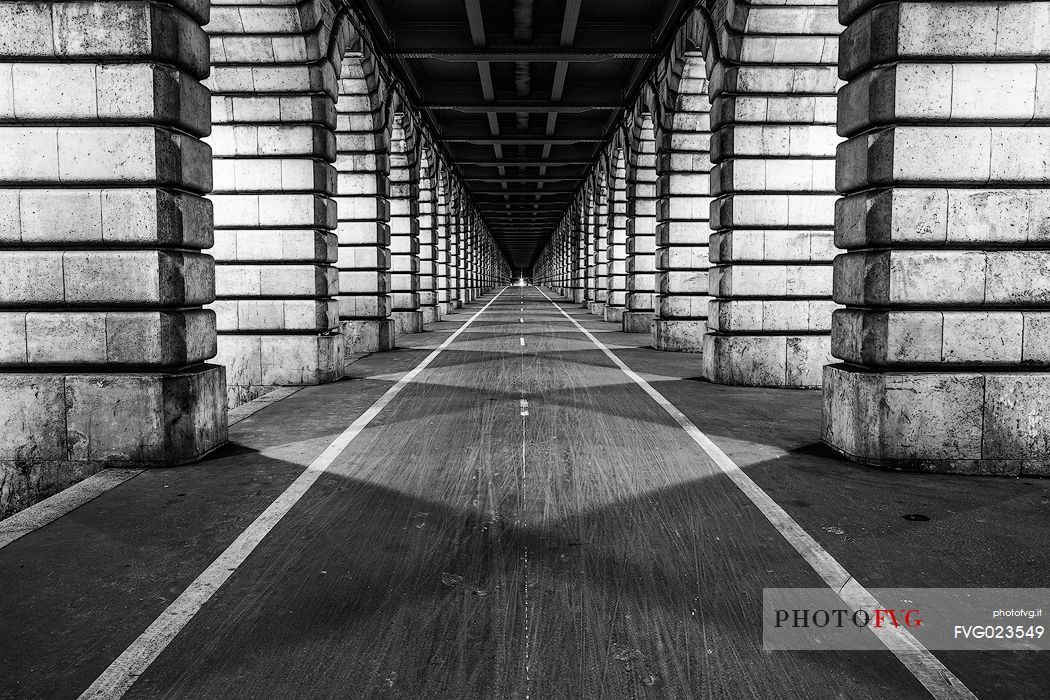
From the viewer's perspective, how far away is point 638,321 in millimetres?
21469

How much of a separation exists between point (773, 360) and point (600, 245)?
72.5ft

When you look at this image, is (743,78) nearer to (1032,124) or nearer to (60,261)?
(1032,124)

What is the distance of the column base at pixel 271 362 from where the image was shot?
10.7 metres

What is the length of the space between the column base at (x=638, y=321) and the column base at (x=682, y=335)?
5.36m

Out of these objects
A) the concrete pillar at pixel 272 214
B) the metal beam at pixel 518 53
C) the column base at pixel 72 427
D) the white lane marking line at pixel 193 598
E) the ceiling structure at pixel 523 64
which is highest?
the ceiling structure at pixel 523 64

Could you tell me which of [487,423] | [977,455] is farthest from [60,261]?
[977,455]

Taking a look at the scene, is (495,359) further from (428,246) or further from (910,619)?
(428,246)

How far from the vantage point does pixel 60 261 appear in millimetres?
5898

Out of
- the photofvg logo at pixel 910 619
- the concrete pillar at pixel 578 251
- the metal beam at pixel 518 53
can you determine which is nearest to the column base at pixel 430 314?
the metal beam at pixel 518 53

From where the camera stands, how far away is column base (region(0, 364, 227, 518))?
5.88m

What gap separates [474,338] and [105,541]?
47.3 ft

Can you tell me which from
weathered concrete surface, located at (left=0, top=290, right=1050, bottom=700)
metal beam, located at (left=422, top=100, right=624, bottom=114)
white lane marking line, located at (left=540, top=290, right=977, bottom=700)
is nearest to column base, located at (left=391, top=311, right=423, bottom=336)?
metal beam, located at (left=422, top=100, right=624, bottom=114)

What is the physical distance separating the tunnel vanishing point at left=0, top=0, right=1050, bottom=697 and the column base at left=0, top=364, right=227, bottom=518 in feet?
0.07

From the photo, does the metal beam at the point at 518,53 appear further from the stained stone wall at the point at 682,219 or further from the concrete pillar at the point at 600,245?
the concrete pillar at the point at 600,245
